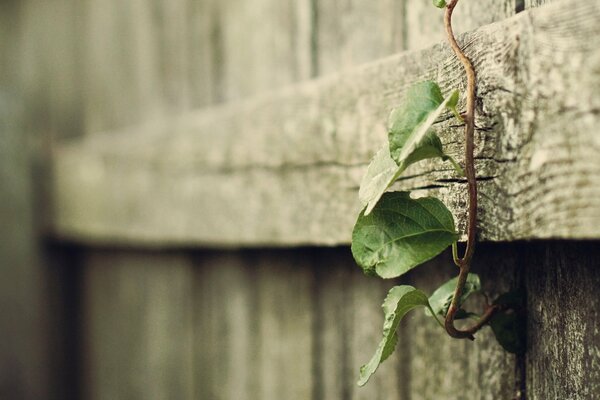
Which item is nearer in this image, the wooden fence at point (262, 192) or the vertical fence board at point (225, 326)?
the wooden fence at point (262, 192)

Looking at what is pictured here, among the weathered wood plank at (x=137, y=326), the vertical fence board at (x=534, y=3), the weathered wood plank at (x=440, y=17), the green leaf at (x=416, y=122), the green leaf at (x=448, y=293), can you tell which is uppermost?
the weathered wood plank at (x=440, y=17)

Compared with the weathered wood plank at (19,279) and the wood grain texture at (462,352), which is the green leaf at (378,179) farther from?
the weathered wood plank at (19,279)

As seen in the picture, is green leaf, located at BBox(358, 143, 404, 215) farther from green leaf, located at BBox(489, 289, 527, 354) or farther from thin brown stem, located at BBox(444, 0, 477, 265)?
green leaf, located at BBox(489, 289, 527, 354)

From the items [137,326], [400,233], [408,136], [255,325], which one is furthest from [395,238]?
[137,326]

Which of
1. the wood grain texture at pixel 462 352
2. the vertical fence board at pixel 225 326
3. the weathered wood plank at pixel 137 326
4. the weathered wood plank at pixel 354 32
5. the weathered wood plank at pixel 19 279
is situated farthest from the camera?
the weathered wood plank at pixel 19 279

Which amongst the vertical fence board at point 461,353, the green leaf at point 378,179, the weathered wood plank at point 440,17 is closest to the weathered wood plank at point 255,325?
the vertical fence board at point 461,353

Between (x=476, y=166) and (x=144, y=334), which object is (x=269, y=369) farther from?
(x=476, y=166)
